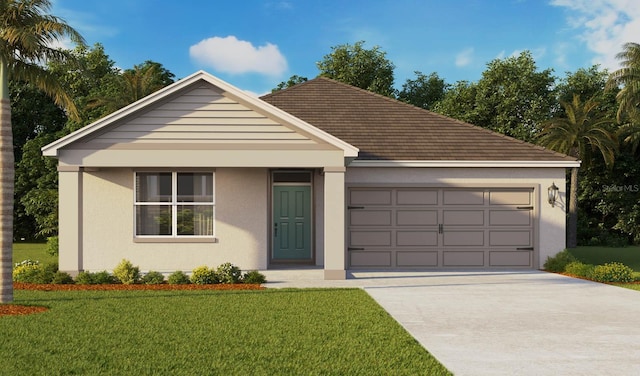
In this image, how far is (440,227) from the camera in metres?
17.4

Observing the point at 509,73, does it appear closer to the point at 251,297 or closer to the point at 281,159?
the point at 281,159

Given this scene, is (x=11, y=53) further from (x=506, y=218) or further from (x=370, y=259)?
(x=506, y=218)

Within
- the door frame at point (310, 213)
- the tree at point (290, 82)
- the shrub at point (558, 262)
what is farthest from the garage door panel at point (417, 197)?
the tree at point (290, 82)

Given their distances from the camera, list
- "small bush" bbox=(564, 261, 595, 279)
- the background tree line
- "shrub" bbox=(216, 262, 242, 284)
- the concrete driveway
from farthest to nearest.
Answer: the background tree line → "small bush" bbox=(564, 261, 595, 279) → "shrub" bbox=(216, 262, 242, 284) → the concrete driveway

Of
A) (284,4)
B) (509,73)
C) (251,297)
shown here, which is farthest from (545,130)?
(251,297)

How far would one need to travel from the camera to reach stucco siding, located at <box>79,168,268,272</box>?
16406 millimetres

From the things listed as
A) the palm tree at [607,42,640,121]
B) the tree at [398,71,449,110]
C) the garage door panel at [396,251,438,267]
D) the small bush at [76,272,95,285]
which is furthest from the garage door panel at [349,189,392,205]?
the tree at [398,71,449,110]

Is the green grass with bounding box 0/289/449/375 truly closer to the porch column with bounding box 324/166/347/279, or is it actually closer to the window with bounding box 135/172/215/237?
the porch column with bounding box 324/166/347/279

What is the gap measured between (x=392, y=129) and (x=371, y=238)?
3597 mm

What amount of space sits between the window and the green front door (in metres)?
2.22

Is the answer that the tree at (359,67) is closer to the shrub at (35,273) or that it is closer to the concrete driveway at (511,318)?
the concrete driveway at (511,318)

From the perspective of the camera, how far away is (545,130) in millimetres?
31094

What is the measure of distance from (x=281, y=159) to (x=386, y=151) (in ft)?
12.7

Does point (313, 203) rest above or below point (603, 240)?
above
